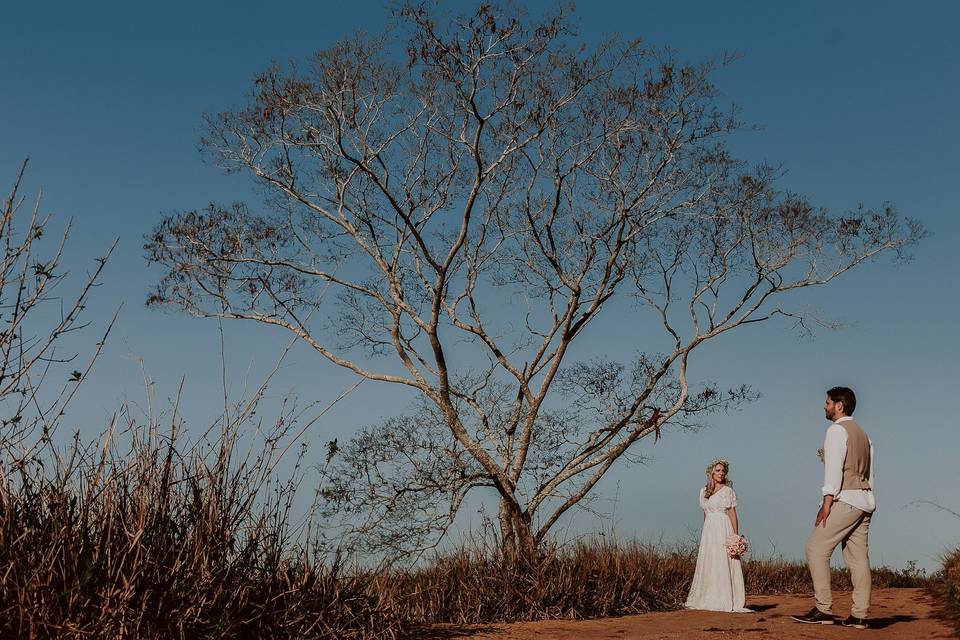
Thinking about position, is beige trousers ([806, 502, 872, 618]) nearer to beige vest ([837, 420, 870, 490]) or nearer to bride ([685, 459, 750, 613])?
beige vest ([837, 420, 870, 490])

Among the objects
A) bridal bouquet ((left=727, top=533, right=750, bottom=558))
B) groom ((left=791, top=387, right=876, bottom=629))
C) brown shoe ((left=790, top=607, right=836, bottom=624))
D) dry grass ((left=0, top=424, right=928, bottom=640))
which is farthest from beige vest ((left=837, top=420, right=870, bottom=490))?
dry grass ((left=0, top=424, right=928, bottom=640))

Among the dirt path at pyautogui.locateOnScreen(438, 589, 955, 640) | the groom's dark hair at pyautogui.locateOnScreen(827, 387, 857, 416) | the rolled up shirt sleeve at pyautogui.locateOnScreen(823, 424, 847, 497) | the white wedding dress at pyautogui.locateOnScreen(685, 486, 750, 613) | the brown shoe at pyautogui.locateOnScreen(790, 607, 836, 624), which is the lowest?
the dirt path at pyautogui.locateOnScreen(438, 589, 955, 640)

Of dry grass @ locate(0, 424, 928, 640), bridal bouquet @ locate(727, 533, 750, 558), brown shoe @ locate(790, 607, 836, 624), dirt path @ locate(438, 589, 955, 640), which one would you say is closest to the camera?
dry grass @ locate(0, 424, 928, 640)

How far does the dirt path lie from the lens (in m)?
8.23

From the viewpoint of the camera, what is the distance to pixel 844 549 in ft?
30.0

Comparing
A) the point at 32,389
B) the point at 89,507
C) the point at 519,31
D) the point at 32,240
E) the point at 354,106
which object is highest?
the point at 519,31

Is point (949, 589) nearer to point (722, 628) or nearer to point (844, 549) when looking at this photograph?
point (844, 549)

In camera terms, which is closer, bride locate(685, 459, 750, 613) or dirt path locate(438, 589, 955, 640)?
dirt path locate(438, 589, 955, 640)

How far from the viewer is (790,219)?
18.3 meters

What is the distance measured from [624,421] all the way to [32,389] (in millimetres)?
14211

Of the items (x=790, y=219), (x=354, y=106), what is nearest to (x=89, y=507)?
(x=354, y=106)

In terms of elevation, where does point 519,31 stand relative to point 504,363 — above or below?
above

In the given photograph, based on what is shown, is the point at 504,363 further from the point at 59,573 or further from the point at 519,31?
the point at 59,573

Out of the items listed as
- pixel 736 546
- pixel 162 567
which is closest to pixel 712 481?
pixel 736 546
